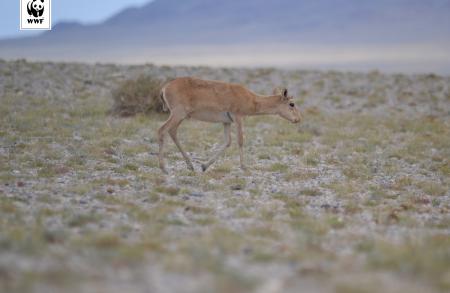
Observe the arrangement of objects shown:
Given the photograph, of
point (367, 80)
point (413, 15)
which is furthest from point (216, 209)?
point (413, 15)

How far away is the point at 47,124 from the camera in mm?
20938

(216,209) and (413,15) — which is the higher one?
(413,15)

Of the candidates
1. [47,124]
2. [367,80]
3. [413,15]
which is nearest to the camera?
[47,124]

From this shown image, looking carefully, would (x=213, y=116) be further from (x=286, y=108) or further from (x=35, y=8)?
(x=35, y=8)

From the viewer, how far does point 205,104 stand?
595 inches

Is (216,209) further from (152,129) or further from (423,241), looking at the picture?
(152,129)

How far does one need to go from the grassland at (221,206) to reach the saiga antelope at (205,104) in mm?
719

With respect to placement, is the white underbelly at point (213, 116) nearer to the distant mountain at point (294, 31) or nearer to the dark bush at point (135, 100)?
the dark bush at point (135, 100)

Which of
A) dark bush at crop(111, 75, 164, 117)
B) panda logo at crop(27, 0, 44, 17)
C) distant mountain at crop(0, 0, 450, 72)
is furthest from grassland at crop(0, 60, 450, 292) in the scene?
distant mountain at crop(0, 0, 450, 72)

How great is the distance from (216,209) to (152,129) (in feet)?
34.5

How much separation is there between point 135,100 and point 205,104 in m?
9.88

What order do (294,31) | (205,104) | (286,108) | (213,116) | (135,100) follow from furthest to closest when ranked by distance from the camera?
1. (294,31)
2. (135,100)
3. (286,108)
4. (213,116)
5. (205,104)

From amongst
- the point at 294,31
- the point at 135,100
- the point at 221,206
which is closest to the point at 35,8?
the point at 135,100

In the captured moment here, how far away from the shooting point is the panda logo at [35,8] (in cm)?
2494
